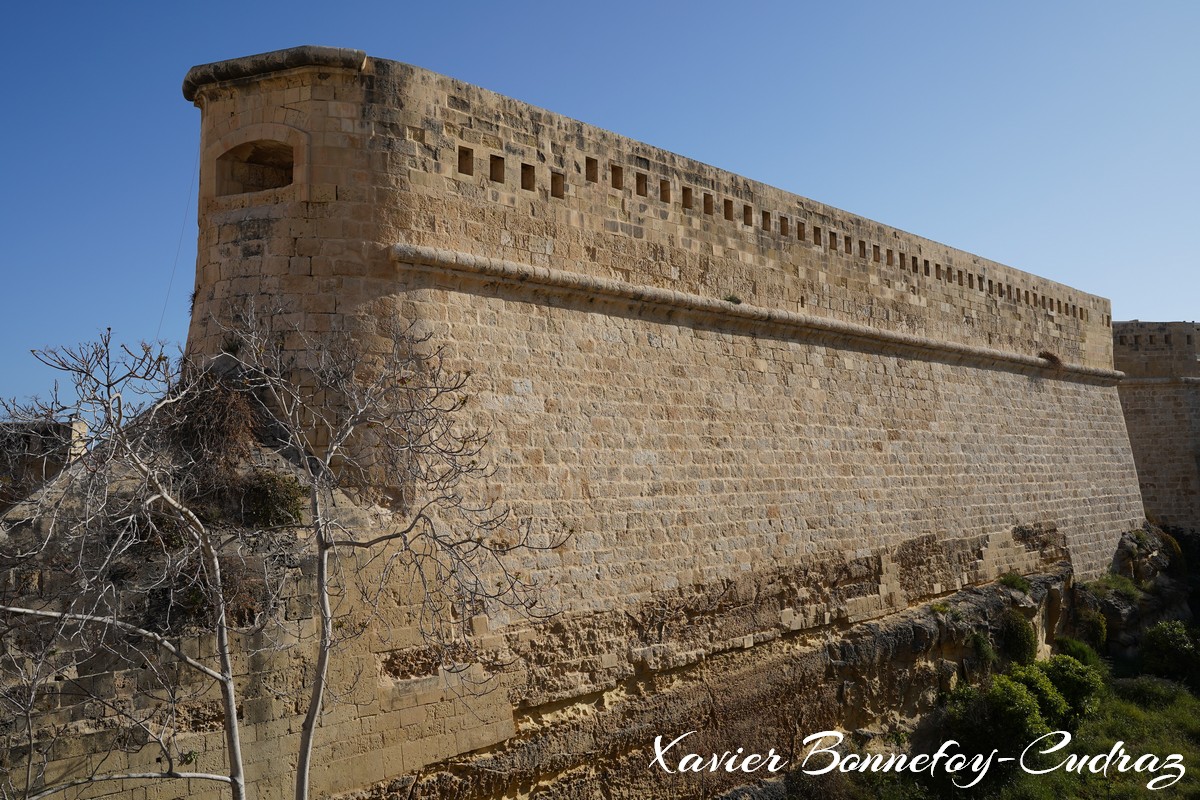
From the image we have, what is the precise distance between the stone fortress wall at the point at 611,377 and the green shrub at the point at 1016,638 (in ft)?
1.92

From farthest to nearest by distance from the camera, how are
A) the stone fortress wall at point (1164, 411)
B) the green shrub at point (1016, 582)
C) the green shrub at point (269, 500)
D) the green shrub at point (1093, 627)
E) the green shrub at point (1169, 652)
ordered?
the stone fortress wall at point (1164, 411) → the green shrub at point (1093, 627) → the green shrub at point (1169, 652) → the green shrub at point (1016, 582) → the green shrub at point (269, 500)

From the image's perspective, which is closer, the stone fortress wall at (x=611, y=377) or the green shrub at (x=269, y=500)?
the green shrub at (x=269, y=500)

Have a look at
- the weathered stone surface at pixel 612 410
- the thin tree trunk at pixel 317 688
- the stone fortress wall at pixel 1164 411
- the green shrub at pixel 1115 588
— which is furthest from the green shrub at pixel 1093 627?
the thin tree trunk at pixel 317 688

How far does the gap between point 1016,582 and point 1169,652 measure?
244 cm

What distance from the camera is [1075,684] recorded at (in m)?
10.9

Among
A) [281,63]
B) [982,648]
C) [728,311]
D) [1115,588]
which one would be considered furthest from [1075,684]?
[281,63]

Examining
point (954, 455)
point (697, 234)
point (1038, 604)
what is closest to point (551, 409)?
point (697, 234)

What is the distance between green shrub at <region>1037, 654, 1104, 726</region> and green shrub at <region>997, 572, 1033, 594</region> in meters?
1.10

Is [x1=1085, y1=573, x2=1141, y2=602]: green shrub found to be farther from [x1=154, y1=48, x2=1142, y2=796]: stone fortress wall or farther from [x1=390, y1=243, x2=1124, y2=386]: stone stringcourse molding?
[x1=390, y1=243, x2=1124, y2=386]: stone stringcourse molding

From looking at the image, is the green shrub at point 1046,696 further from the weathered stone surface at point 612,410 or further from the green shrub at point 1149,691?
the green shrub at point 1149,691

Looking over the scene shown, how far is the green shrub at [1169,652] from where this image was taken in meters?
12.6

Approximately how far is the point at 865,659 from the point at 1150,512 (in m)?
10.8

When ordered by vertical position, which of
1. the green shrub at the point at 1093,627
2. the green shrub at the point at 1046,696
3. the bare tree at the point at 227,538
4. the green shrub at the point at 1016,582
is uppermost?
the bare tree at the point at 227,538

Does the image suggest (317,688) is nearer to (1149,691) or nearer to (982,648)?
(982,648)
